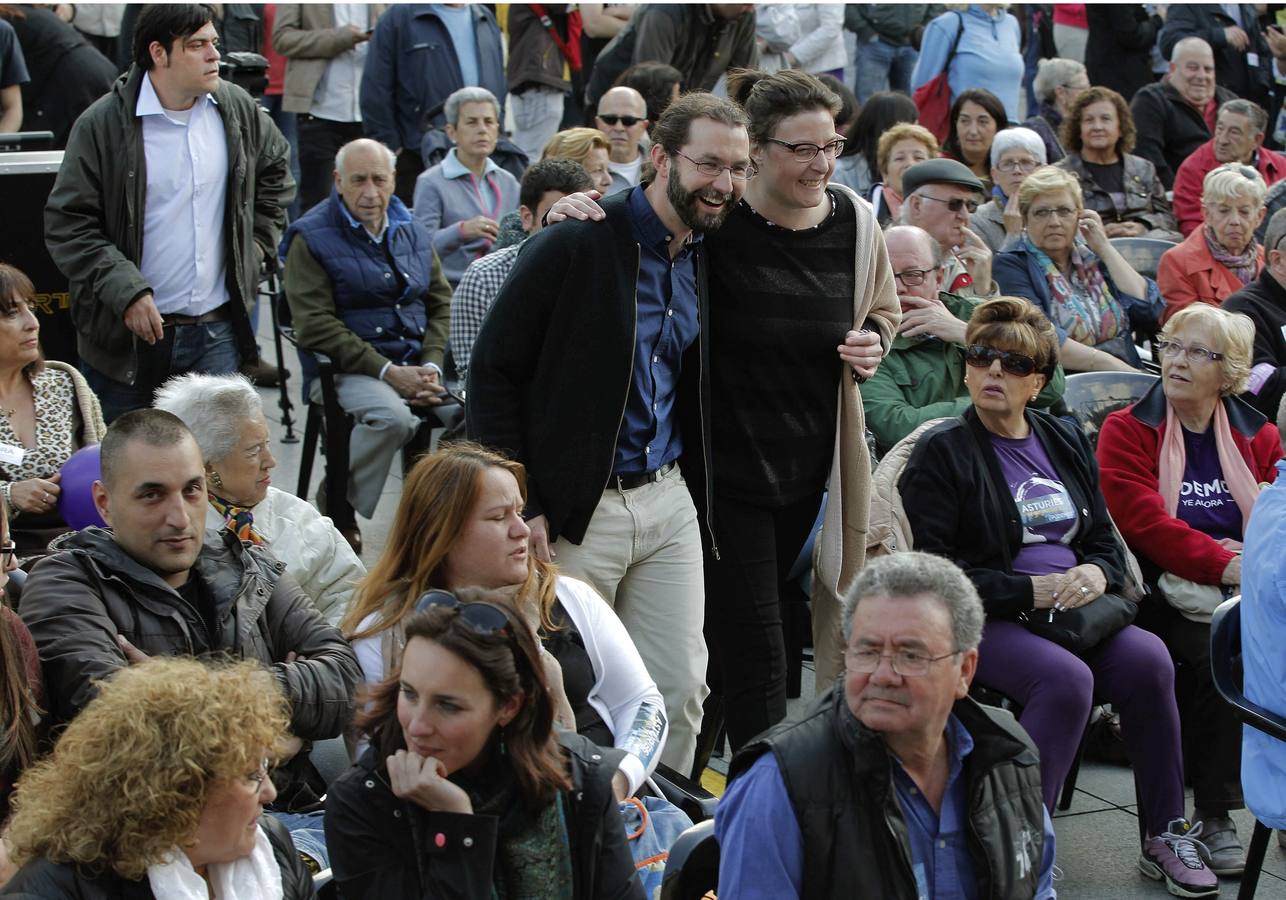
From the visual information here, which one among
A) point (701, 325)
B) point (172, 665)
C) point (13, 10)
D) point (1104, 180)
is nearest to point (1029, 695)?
point (701, 325)

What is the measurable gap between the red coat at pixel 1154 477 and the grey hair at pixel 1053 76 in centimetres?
547

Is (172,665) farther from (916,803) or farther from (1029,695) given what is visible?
(1029,695)

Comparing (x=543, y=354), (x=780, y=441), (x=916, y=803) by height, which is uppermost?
(x=543, y=354)

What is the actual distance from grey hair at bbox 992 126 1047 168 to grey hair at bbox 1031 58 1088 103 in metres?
2.59

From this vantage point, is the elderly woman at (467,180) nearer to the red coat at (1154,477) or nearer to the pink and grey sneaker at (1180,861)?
the red coat at (1154,477)

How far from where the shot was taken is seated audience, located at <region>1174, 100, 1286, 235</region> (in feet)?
29.7

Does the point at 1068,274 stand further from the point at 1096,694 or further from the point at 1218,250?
the point at 1096,694

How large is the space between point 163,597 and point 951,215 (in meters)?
3.67

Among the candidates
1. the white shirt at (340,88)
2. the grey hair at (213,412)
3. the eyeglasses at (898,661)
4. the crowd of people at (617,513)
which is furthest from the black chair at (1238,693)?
the white shirt at (340,88)

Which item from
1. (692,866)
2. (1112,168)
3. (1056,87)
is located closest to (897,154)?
(1112,168)

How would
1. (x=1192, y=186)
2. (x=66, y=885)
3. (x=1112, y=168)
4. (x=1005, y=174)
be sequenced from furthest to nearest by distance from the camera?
1. (x=1192, y=186)
2. (x=1112, y=168)
3. (x=1005, y=174)
4. (x=66, y=885)

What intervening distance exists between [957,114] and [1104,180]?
2.93ft

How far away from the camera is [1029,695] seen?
4.45 meters

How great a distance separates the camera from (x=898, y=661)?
2.87 m
